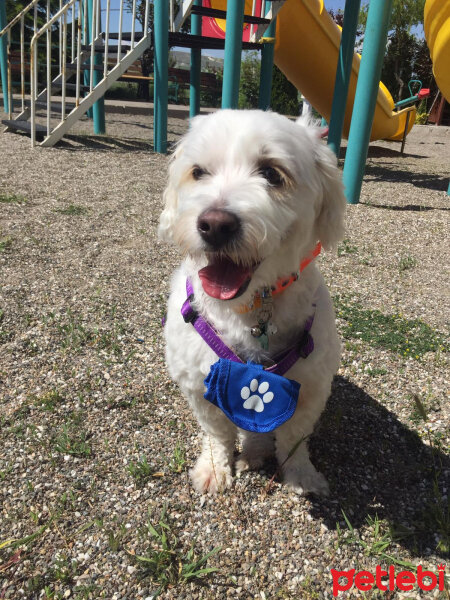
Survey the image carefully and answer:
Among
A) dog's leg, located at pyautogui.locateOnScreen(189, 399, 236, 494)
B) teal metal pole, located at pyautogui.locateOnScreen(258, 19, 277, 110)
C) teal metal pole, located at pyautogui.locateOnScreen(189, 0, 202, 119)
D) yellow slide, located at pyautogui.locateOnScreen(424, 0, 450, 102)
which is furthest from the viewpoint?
teal metal pole, located at pyautogui.locateOnScreen(189, 0, 202, 119)

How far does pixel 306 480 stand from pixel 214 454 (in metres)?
0.48

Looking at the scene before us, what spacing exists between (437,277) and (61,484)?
4.03 m

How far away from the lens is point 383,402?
2896 millimetres

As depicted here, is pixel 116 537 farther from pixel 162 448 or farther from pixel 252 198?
pixel 252 198

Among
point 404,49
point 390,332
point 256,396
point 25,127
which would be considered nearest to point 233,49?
point 25,127

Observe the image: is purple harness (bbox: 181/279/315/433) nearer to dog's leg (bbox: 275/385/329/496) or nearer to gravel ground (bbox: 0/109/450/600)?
dog's leg (bbox: 275/385/329/496)

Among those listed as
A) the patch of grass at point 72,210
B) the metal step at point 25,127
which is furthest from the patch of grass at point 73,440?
the metal step at point 25,127

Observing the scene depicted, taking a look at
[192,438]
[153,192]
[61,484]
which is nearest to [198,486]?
[192,438]

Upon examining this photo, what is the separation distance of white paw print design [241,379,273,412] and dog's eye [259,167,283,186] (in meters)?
0.80

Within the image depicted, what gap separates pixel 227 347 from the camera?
1966 mm

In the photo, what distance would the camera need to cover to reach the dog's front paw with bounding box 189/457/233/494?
2.29 m

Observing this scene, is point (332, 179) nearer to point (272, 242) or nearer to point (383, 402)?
point (272, 242)

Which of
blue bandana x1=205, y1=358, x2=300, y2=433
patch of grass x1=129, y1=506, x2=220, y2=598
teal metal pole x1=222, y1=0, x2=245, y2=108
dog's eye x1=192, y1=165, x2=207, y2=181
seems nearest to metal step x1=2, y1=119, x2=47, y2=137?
teal metal pole x1=222, y1=0, x2=245, y2=108

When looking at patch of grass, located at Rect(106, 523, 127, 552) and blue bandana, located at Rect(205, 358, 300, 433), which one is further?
patch of grass, located at Rect(106, 523, 127, 552)
